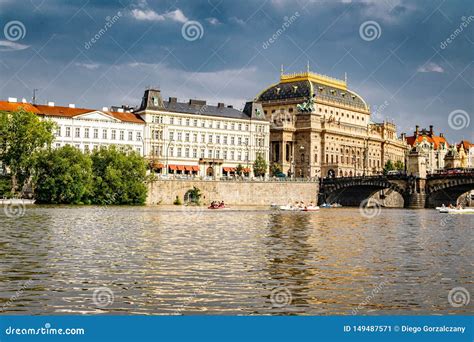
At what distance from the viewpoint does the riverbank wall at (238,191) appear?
98188 millimetres

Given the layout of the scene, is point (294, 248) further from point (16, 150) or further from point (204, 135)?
point (204, 135)

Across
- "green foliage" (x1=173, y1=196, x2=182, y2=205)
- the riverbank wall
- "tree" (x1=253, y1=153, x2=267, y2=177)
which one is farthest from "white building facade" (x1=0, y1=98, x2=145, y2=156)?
"tree" (x1=253, y1=153, x2=267, y2=177)

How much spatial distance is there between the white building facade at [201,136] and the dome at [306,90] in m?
21.8

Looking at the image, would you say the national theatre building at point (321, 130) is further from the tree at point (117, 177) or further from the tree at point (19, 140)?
the tree at point (19, 140)

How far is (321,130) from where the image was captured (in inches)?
5571

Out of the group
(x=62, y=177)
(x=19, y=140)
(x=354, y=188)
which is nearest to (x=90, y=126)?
(x=19, y=140)

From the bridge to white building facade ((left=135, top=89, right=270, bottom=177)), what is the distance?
15578 millimetres

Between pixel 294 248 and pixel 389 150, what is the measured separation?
465 feet

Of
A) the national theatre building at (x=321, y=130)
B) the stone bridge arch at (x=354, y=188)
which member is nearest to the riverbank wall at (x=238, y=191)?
the stone bridge arch at (x=354, y=188)

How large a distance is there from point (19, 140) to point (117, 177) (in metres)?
12.2

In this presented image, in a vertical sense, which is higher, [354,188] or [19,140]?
[19,140]

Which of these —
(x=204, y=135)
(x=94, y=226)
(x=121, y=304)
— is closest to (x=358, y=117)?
(x=204, y=135)

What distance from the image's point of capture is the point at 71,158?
276 ft

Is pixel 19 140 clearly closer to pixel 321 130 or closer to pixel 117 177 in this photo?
pixel 117 177
